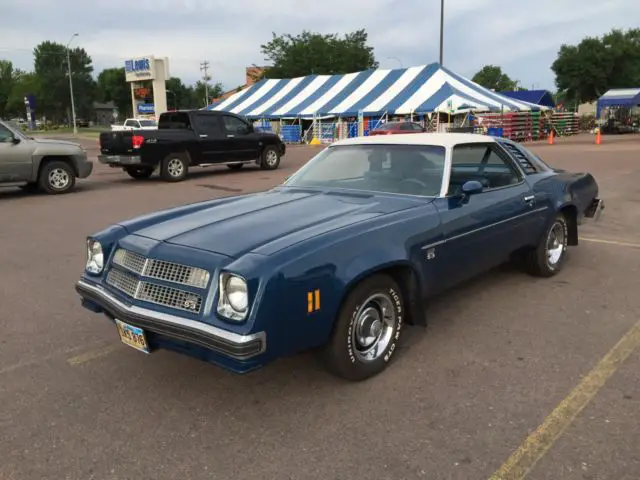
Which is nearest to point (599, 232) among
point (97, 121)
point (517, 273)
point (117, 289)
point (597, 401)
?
point (517, 273)

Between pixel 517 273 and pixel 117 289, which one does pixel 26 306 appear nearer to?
pixel 117 289

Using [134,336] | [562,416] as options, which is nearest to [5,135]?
[134,336]

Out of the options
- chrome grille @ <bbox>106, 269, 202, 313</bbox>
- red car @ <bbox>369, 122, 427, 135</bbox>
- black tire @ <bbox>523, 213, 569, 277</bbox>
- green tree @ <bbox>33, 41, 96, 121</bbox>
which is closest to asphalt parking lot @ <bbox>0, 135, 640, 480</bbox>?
black tire @ <bbox>523, 213, 569, 277</bbox>

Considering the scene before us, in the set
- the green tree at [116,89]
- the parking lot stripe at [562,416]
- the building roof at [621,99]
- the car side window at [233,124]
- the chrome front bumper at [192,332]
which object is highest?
the green tree at [116,89]

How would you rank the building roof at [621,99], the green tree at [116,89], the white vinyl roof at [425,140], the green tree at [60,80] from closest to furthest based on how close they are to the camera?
the white vinyl roof at [425,140] → the building roof at [621,99] → the green tree at [60,80] → the green tree at [116,89]

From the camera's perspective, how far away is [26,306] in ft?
16.4

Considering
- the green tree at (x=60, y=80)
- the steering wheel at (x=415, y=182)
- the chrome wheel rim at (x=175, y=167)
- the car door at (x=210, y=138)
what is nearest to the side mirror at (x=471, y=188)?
the steering wheel at (x=415, y=182)

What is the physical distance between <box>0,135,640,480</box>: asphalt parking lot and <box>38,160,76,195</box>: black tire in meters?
7.87

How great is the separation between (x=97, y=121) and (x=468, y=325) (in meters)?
149

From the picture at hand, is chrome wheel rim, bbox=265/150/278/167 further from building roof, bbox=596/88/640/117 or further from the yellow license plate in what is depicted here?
building roof, bbox=596/88/640/117

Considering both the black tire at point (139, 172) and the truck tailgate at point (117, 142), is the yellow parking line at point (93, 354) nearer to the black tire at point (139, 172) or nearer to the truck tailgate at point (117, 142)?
the truck tailgate at point (117, 142)

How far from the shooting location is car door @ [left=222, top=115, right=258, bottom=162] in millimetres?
16125

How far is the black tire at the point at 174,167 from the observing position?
48.1 feet

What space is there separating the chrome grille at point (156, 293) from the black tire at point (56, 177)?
1012cm
